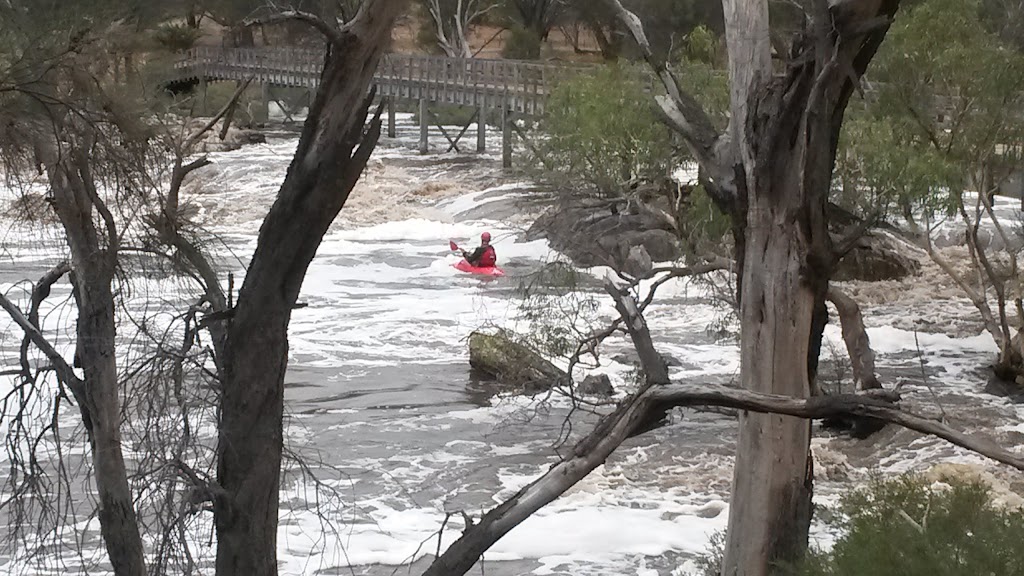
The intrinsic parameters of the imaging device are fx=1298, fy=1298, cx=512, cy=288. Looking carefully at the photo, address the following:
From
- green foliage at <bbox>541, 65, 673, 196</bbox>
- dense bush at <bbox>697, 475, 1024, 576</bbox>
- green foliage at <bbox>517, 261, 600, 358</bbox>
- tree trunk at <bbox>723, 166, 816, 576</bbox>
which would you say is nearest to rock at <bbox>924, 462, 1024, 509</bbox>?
tree trunk at <bbox>723, 166, 816, 576</bbox>

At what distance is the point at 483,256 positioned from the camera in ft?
76.4

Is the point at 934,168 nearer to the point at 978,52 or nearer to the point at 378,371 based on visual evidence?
the point at 978,52

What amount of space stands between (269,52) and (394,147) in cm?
465

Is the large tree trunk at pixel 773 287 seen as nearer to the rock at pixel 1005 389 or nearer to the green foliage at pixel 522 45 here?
the rock at pixel 1005 389

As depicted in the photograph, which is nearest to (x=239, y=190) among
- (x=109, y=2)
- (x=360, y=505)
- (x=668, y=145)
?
(x=668, y=145)

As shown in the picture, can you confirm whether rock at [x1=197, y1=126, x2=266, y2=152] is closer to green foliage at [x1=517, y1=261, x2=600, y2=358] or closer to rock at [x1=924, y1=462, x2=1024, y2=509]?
green foliage at [x1=517, y1=261, x2=600, y2=358]

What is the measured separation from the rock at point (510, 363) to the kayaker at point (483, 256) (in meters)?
5.53

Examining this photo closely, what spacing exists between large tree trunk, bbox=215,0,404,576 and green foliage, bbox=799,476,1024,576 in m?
2.50

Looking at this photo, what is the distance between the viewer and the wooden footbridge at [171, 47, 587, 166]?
30314mm

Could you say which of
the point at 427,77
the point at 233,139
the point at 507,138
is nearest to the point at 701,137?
the point at 507,138

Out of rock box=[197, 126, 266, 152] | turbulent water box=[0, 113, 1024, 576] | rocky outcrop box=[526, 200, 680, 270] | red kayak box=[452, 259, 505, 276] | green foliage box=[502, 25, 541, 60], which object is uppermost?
green foliage box=[502, 25, 541, 60]

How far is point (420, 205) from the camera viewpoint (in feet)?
99.2

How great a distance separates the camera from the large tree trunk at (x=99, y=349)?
6.71 meters

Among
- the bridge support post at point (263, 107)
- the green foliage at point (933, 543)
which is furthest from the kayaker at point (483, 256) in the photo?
the bridge support post at point (263, 107)
